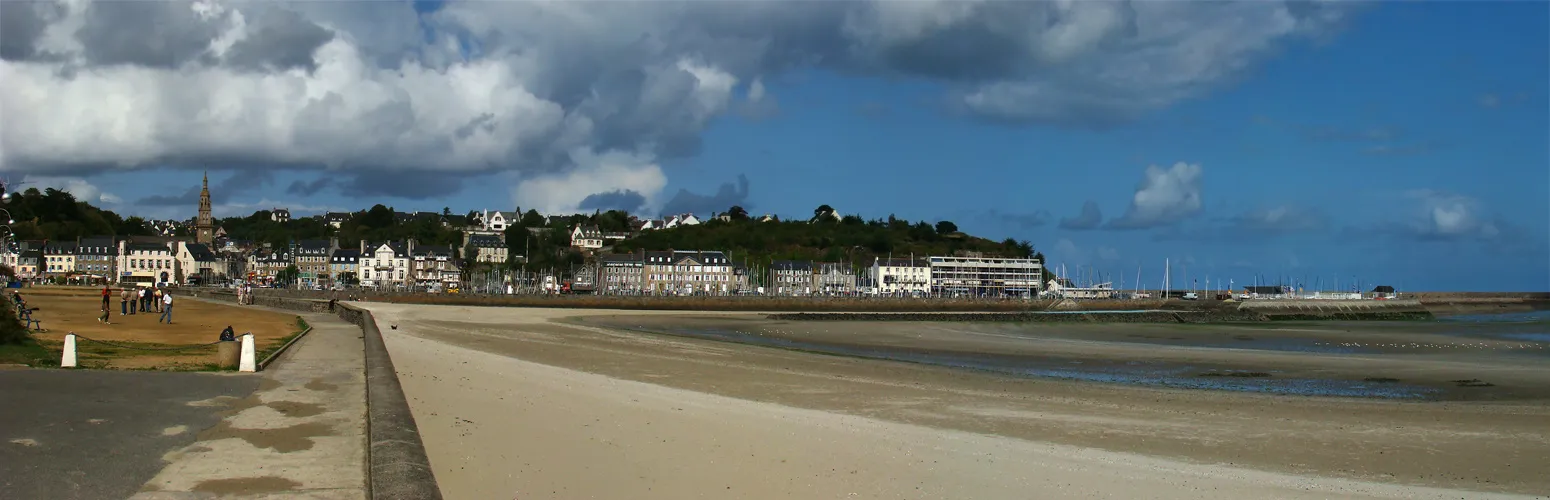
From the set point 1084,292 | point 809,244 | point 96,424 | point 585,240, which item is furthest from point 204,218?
point 96,424

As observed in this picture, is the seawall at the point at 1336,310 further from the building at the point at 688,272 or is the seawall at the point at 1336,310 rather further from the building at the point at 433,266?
the building at the point at 433,266

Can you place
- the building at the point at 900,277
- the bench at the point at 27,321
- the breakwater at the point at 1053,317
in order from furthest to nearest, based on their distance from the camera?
the building at the point at 900,277
the breakwater at the point at 1053,317
the bench at the point at 27,321

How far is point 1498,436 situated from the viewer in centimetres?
1299

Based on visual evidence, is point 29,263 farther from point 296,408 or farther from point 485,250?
point 296,408

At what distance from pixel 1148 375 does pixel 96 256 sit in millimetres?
138100

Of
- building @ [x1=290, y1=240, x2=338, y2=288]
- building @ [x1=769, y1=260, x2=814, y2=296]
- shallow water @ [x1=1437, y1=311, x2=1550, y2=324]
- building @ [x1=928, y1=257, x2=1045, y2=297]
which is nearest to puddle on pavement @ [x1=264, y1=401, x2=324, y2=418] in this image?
shallow water @ [x1=1437, y1=311, x2=1550, y2=324]

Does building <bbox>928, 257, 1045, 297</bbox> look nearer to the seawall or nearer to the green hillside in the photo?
the green hillside

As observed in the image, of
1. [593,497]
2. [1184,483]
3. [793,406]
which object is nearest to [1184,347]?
[793,406]

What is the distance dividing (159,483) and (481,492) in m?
2.19

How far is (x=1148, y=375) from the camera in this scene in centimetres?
2241

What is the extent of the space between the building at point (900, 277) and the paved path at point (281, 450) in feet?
451

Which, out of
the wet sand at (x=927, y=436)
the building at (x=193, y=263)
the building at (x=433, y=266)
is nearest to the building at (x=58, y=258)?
the building at (x=193, y=263)

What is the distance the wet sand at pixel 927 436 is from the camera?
905cm

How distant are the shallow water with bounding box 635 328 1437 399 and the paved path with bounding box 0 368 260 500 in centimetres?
1545
